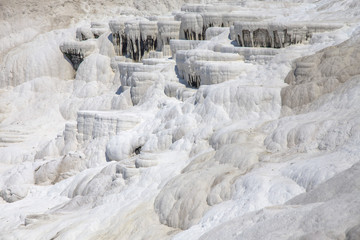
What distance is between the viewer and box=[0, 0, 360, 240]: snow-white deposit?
11.0 m

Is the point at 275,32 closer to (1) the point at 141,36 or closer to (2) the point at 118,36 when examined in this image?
(1) the point at 141,36

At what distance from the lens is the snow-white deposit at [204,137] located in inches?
433

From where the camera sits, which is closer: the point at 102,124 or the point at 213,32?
the point at 102,124

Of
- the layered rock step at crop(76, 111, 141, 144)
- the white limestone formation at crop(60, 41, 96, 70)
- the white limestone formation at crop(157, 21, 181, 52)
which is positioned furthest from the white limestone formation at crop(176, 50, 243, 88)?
the white limestone formation at crop(60, 41, 96, 70)

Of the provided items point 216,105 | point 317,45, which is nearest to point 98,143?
point 216,105

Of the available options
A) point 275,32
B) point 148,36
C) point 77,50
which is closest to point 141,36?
point 148,36

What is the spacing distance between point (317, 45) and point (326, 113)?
4337 millimetres

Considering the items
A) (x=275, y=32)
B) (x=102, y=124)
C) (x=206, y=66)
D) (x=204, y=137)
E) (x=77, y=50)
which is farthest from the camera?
(x=77, y=50)

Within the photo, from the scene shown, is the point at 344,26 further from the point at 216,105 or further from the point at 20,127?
the point at 20,127

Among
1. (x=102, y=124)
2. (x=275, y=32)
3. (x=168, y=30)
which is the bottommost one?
(x=102, y=124)

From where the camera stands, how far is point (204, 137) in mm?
15977

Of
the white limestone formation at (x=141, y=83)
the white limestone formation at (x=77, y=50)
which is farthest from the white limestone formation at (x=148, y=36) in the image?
the white limestone formation at (x=141, y=83)

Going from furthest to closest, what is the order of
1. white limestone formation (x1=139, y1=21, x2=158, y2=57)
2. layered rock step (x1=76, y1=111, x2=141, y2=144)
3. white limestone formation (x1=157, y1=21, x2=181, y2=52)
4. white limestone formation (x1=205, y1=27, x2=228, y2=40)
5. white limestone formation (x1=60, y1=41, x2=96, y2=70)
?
1. white limestone formation (x1=60, y1=41, x2=96, y2=70)
2. white limestone formation (x1=139, y1=21, x2=158, y2=57)
3. white limestone formation (x1=157, y1=21, x2=181, y2=52)
4. white limestone formation (x1=205, y1=27, x2=228, y2=40)
5. layered rock step (x1=76, y1=111, x2=141, y2=144)

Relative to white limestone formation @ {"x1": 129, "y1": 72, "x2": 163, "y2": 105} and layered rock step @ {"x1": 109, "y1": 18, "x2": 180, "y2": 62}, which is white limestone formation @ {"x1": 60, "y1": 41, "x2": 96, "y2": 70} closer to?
layered rock step @ {"x1": 109, "y1": 18, "x2": 180, "y2": 62}
